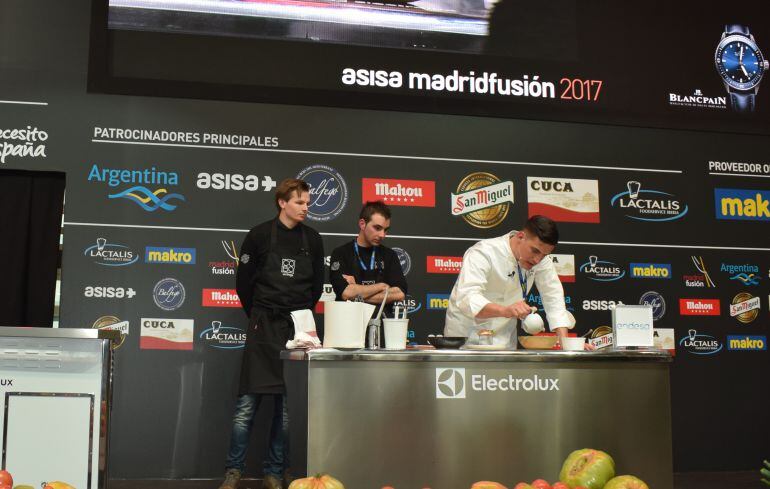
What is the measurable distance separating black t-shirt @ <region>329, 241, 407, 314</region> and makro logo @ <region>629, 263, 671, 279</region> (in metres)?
1.86

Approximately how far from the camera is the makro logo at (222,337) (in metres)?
4.85

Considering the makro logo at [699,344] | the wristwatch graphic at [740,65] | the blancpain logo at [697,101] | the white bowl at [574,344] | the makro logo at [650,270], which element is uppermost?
the wristwatch graphic at [740,65]

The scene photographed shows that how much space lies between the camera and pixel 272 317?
3.92 metres

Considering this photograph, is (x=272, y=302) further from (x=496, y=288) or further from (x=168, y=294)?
(x=168, y=294)

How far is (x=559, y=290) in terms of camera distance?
3748 mm

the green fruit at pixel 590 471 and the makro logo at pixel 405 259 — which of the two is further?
the makro logo at pixel 405 259

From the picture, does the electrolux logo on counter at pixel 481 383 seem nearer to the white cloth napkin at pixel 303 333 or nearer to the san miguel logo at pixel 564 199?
the white cloth napkin at pixel 303 333

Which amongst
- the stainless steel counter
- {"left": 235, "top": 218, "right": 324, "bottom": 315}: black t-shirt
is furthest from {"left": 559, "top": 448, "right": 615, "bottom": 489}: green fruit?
{"left": 235, "top": 218, "right": 324, "bottom": 315}: black t-shirt

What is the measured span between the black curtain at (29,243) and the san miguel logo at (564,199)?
3012mm

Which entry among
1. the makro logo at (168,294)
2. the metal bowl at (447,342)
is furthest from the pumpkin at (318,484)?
the makro logo at (168,294)

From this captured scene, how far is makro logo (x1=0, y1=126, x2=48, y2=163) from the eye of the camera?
4.79 m

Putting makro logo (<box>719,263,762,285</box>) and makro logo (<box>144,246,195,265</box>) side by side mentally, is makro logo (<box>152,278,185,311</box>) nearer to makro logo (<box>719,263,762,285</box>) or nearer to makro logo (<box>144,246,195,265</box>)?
makro logo (<box>144,246,195,265</box>)

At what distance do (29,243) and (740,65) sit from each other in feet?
16.1

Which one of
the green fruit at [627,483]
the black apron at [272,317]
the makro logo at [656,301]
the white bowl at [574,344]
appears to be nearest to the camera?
the green fruit at [627,483]
